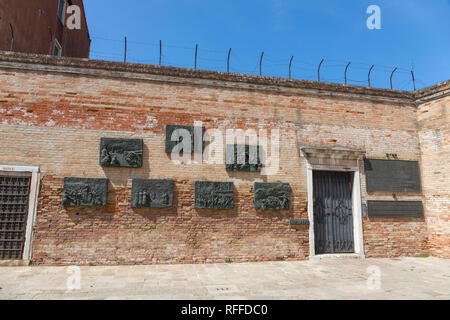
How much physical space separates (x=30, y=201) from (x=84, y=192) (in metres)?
1.23

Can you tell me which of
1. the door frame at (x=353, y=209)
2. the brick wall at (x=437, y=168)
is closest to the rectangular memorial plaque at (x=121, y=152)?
the door frame at (x=353, y=209)

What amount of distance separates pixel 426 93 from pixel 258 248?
707 cm

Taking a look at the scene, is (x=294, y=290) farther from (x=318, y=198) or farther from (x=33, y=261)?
(x=33, y=261)

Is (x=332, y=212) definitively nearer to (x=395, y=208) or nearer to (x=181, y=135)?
A: (x=395, y=208)

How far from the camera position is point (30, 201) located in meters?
7.10

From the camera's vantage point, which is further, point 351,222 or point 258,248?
point 351,222

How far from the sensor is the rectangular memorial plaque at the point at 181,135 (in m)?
7.82

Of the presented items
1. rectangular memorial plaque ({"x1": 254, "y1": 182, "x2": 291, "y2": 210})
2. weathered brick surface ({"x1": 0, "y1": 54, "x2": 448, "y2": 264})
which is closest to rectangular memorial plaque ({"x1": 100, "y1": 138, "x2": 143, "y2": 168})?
weathered brick surface ({"x1": 0, "y1": 54, "x2": 448, "y2": 264})

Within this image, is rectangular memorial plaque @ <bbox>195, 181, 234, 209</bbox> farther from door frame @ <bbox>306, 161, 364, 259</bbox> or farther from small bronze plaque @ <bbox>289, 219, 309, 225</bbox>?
door frame @ <bbox>306, 161, 364, 259</bbox>

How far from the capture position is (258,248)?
7863mm

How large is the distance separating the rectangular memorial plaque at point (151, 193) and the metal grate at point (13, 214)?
2.48 m

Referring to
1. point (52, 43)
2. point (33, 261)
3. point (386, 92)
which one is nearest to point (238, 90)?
point (386, 92)

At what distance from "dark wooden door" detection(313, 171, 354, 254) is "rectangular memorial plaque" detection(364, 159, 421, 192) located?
2.15 ft

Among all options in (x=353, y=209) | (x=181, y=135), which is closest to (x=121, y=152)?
(x=181, y=135)
